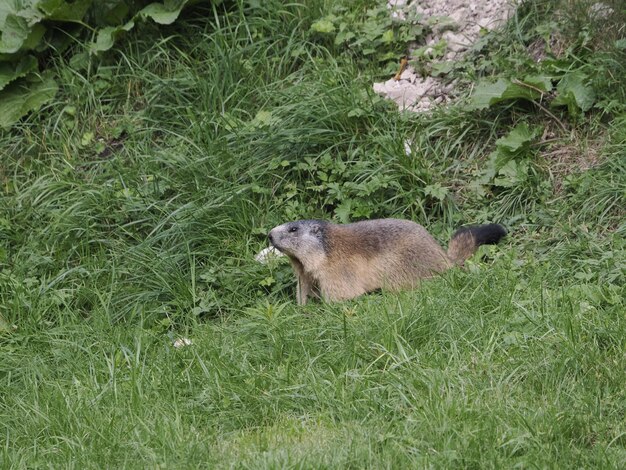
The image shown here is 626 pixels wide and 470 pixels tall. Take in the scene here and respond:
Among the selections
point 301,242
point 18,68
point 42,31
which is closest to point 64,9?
point 42,31

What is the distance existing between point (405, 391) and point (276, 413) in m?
0.68

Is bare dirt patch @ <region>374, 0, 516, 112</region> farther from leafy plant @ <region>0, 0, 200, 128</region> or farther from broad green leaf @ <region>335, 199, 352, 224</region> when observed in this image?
leafy plant @ <region>0, 0, 200, 128</region>

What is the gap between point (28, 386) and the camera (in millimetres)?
6543

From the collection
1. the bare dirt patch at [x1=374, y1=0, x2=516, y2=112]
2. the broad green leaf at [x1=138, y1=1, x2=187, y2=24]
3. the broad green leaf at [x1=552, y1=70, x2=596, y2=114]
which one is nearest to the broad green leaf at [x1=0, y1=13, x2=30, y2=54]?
the broad green leaf at [x1=138, y1=1, x2=187, y2=24]

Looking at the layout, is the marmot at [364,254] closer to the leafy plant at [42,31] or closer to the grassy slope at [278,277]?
the grassy slope at [278,277]

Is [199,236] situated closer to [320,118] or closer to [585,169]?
[320,118]

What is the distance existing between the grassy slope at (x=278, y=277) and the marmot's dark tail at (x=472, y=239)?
144mm

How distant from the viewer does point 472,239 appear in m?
7.61

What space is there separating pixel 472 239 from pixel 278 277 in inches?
57.8

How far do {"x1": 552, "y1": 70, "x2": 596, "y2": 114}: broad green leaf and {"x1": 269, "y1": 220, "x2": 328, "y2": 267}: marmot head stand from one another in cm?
218

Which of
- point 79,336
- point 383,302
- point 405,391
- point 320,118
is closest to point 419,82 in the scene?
point 320,118

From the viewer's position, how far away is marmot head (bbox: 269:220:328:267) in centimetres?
761

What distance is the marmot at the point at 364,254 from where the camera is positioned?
7582mm

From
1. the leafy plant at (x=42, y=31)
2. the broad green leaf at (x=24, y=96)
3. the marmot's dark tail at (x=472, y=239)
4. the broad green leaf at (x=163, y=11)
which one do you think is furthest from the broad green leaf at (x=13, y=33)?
the marmot's dark tail at (x=472, y=239)
